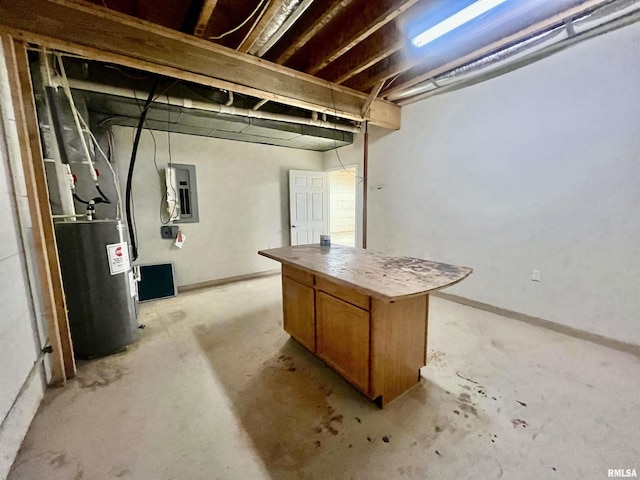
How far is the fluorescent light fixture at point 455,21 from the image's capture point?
5.83 ft

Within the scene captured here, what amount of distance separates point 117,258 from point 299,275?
1622mm

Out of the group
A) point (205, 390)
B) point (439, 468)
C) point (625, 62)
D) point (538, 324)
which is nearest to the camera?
point (439, 468)

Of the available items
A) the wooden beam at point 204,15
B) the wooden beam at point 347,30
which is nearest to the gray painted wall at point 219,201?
the wooden beam at point 347,30

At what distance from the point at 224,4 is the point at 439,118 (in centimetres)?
273

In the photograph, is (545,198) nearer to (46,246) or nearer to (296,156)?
(296,156)

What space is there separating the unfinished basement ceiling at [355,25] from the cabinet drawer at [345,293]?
1.91 metres

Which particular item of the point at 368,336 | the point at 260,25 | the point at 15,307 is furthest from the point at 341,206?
the point at 15,307

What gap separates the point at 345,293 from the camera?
175 cm

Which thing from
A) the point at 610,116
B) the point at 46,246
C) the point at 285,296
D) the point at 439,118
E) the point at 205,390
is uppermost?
the point at 439,118

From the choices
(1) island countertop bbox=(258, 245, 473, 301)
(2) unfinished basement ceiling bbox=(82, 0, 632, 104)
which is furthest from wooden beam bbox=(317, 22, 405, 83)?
(1) island countertop bbox=(258, 245, 473, 301)

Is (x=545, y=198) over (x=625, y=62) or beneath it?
beneath


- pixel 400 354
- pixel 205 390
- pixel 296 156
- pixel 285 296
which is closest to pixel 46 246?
pixel 205 390

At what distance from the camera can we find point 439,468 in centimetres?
127

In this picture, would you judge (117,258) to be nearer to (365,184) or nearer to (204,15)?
(204,15)
